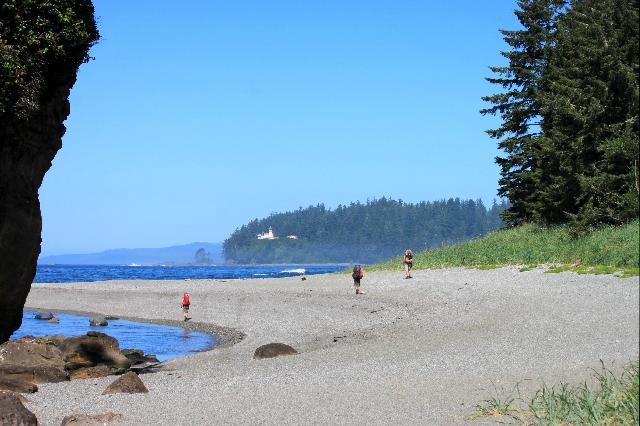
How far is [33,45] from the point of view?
1415 centimetres

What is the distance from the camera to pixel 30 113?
14625mm

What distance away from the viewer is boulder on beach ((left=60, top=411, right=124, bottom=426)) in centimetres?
1054

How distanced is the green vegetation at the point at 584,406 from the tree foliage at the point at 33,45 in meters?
10.7

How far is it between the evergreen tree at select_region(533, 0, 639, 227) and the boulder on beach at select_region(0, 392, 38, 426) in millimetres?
8042

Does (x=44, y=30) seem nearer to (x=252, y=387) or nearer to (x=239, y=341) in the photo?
(x=252, y=387)

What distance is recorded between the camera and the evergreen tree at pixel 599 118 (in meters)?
5.28

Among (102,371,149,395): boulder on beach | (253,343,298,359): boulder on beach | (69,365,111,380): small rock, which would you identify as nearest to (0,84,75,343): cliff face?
(69,365,111,380): small rock

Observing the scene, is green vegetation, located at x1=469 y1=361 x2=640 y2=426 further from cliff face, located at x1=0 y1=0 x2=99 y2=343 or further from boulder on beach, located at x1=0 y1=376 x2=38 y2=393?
cliff face, located at x1=0 y1=0 x2=99 y2=343

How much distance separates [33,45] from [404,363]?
1007 centimetres

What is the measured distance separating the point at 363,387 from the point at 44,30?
31.7 feet

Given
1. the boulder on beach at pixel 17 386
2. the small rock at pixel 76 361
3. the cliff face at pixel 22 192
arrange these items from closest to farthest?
1. the boulder on beach at pixel 17 386
2. the cliff face at pixel 22 192
3. the small rock at pixel 76 361

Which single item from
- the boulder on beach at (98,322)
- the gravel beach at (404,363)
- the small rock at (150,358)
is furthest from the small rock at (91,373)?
the boulder on beach at (98,322)

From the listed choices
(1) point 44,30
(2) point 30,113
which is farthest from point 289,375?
(1) point 44,30

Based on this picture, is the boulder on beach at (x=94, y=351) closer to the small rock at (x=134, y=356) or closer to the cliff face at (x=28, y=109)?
the small rock at (x=134, y=356)
